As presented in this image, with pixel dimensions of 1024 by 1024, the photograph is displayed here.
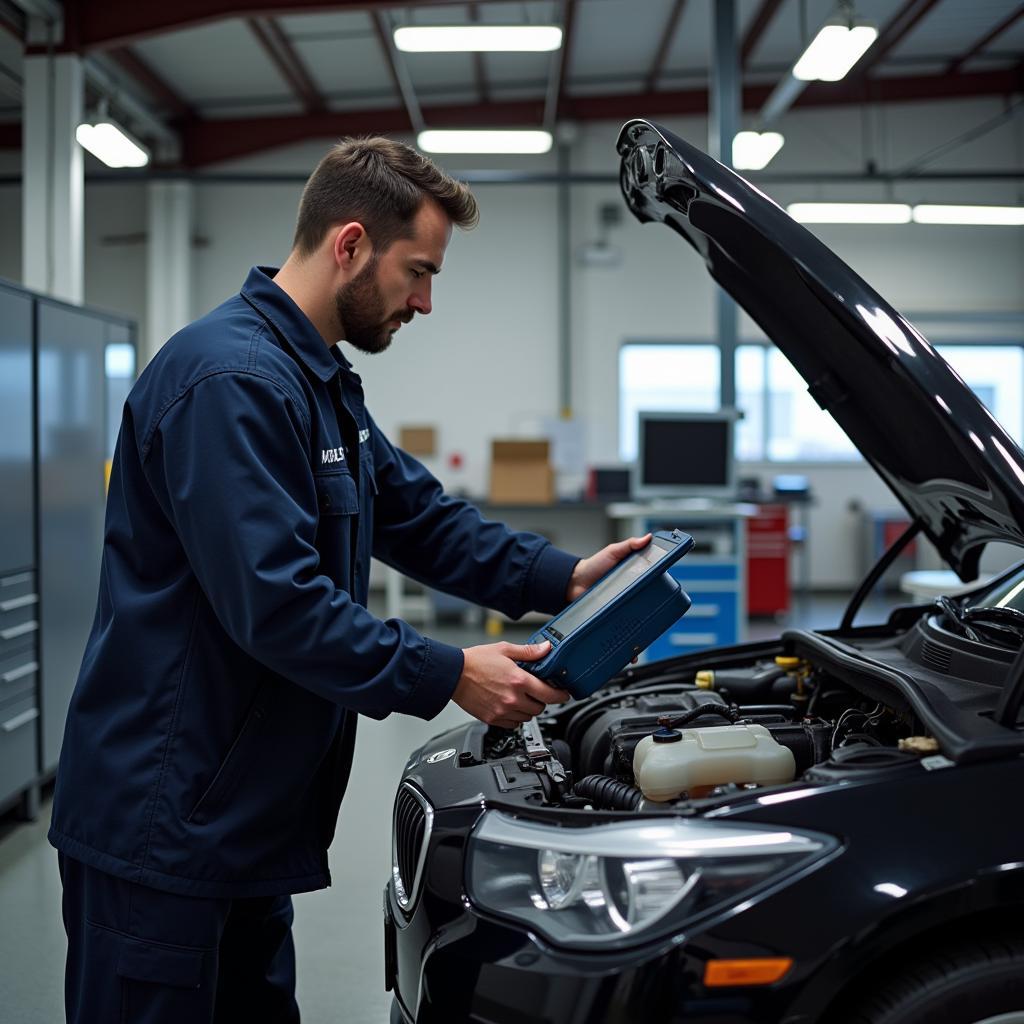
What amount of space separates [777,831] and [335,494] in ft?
2.27

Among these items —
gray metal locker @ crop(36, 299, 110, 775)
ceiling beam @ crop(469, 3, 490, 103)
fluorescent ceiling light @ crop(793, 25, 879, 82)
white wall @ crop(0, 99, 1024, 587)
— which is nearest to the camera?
gray metal locker @ crop(36, 299, 110, 775)

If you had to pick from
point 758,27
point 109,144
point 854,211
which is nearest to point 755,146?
point 854,211

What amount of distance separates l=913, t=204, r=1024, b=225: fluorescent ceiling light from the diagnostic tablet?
6.61 meters

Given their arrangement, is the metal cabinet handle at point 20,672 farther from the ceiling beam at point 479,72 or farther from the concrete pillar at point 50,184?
the ceiling beam at point 479,72

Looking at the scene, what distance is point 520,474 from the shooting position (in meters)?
7.42

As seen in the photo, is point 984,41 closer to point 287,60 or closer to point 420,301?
point 287,60

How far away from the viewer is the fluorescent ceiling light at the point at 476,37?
195 inches

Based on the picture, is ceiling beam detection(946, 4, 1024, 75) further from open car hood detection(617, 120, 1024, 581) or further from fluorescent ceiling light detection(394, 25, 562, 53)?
open car hood detection(617, 120, 1024, 581)

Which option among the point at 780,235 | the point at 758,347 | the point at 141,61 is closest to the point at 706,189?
the point at 780,235

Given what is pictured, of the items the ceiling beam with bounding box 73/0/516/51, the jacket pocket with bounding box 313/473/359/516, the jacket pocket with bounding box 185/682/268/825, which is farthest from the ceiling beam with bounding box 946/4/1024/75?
the jacket pocket with bounding box 185/682/268/825

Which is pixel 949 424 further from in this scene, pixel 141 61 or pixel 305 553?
pixel 141 61

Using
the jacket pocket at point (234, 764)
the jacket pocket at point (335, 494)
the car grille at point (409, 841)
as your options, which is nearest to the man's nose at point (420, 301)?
the jacket pocket at point (335, 494)

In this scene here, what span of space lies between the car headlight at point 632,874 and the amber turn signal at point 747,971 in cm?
5

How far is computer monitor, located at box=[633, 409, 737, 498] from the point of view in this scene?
4922 mm
